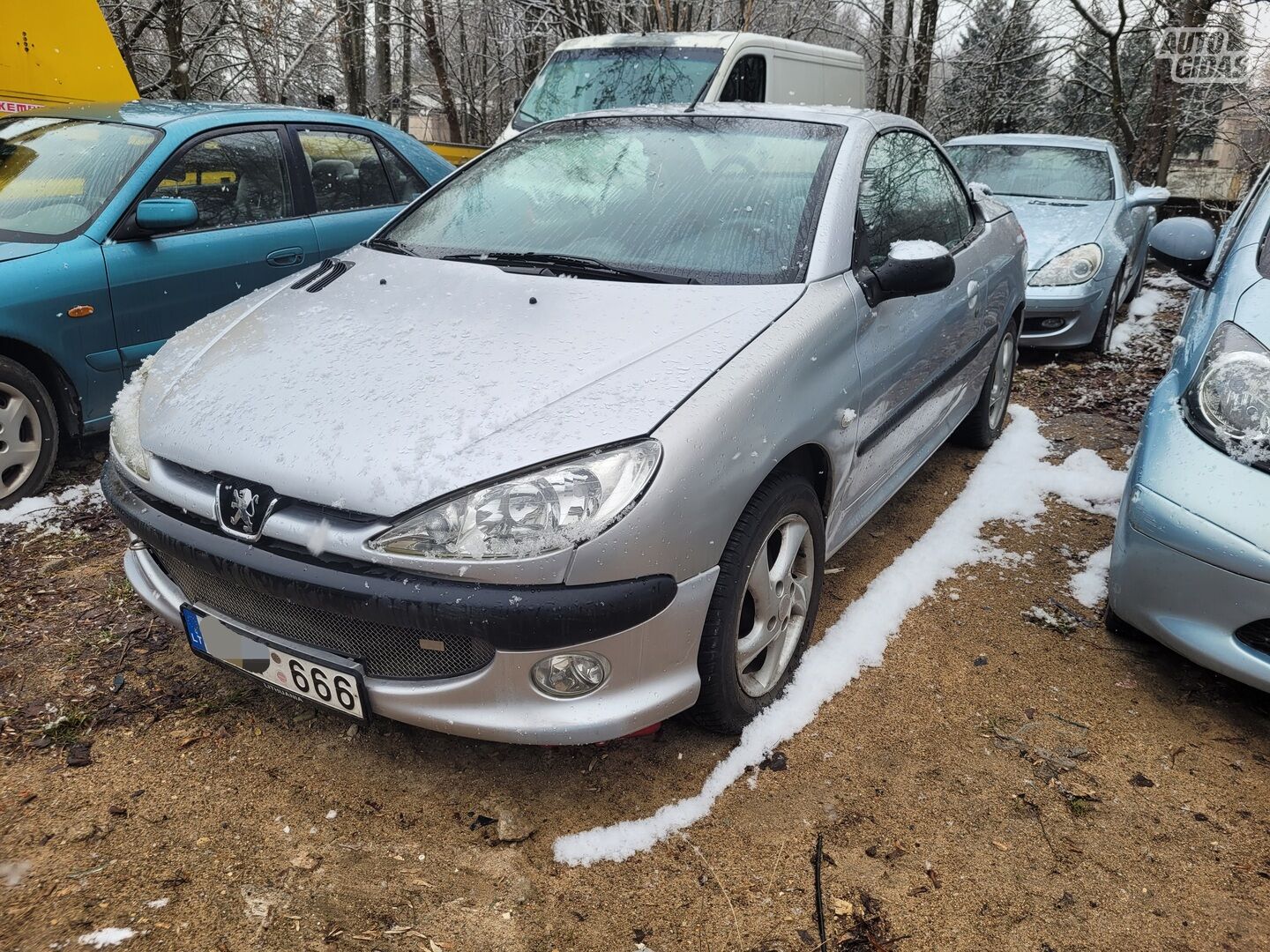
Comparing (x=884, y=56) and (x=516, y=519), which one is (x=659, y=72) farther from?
(x=884, y=56)

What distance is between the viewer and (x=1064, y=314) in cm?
580

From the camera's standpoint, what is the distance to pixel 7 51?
5910 mm

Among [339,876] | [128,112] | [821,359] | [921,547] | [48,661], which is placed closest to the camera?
[339,876]

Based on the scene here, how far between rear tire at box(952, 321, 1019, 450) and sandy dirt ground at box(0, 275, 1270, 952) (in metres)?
1.60

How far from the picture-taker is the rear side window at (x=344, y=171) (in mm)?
4465

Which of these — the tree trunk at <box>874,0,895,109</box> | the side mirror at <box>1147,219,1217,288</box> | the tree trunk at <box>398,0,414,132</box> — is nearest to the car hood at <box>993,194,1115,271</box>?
the side mirror at <box>1147,219,1217,288</box>

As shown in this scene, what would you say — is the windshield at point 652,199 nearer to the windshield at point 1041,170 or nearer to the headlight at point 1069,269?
the headlight at point 1069,269

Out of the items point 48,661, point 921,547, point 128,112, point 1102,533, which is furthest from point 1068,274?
point 48,661

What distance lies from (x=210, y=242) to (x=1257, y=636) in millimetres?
4101

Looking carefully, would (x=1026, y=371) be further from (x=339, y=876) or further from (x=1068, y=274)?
(x=339, y=876)

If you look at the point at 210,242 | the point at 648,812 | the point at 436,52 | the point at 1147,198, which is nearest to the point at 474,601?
the point at 648,812

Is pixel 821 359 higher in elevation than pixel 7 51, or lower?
lower

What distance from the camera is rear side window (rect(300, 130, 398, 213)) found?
4.46m

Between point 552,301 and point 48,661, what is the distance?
1810 mm
